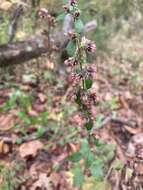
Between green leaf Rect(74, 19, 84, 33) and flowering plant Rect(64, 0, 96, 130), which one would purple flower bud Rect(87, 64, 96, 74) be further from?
green leaf Rect(74, 19, 84, 33)

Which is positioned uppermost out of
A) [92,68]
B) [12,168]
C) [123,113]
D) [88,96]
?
[92,68]

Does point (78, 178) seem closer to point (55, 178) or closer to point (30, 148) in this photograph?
point (55, 178)

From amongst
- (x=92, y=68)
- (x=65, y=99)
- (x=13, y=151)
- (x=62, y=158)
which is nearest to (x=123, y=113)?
(x=65, y=99)

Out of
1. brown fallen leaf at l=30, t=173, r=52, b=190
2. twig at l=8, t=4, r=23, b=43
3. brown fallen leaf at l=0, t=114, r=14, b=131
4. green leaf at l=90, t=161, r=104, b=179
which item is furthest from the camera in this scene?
twig at l=8, t=4, r=23, b=43

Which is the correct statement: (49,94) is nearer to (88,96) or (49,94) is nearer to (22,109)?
(22,109)

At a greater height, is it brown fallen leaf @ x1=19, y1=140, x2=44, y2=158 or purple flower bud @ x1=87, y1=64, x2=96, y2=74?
purple flower bud @ x1=87, y1=64, x2=96, y2=74

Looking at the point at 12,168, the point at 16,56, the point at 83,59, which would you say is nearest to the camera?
the point at 83,59

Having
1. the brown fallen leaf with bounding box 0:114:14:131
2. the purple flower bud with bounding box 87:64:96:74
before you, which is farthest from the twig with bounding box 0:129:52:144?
the purple flower bud with bounding box 87:64:96:74

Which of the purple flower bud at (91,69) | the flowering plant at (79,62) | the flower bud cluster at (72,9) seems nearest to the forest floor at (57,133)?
the flowering plant at (79,62)
